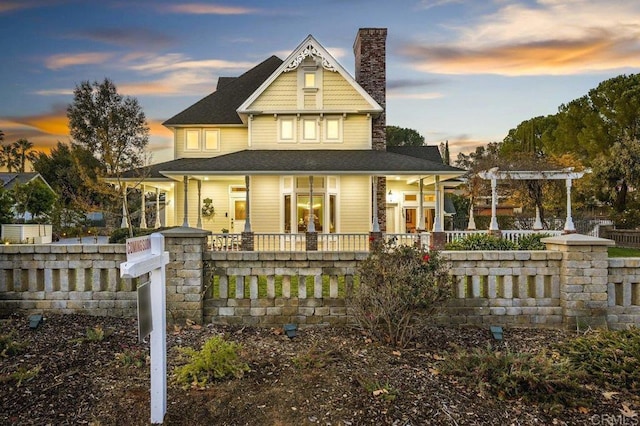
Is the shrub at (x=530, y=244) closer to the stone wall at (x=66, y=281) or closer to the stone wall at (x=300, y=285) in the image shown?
the stone wall at (x=300, y=285)

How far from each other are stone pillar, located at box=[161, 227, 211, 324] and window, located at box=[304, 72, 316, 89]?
1434 centimetres

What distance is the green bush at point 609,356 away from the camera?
3928 mm

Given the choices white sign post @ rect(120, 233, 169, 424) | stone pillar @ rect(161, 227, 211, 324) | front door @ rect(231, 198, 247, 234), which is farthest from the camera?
front door @ rect(231, 198, 247, 234)

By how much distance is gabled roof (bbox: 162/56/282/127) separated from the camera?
19781mm

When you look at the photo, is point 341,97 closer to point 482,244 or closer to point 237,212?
point 237,212

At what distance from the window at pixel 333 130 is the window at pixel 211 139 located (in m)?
5.49

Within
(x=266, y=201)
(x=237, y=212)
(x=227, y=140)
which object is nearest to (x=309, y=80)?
(x=227, y=140)

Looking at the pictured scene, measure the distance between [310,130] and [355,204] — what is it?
3.96 m

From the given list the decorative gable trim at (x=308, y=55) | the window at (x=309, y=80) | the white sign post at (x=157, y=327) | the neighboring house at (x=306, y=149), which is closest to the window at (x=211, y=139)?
the neighboring house at (x=306, y=149)

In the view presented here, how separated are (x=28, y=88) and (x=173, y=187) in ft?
35.0

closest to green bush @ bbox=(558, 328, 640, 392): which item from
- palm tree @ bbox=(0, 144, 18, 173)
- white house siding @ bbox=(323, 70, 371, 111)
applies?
white house siding @ bbox=(323, 70, 371, 111)

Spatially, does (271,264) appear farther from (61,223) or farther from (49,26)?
(61,223)

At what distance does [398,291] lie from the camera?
14.7 ft

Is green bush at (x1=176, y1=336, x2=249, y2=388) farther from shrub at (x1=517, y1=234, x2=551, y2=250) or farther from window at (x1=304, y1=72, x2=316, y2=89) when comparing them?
window at (x1=304, y1=72, x2=316, y2=89)
